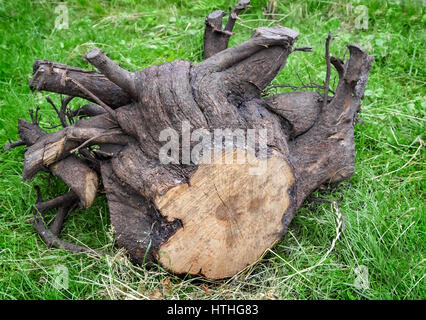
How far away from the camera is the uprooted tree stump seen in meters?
2.79

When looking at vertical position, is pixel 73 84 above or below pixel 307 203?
above

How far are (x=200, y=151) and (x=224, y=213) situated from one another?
0.39 metres

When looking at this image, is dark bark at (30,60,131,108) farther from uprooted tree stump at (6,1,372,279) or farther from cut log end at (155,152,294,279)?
cut log end at (155,152,294,279)

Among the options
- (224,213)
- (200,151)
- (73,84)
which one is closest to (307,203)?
(224,213)

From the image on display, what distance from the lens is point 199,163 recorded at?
274cm

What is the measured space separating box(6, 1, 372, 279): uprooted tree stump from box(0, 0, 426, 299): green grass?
168 mm

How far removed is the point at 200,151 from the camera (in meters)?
2.77

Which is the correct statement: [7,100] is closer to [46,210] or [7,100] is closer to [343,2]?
[46,210]

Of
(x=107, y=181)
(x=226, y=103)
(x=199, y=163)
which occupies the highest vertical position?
(x=226, y=103)

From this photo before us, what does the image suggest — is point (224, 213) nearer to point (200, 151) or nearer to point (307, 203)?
point (200, 151)

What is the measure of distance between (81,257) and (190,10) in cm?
355

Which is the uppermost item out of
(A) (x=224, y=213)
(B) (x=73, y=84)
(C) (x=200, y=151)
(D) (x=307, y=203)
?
(B) (x=73, y=84)

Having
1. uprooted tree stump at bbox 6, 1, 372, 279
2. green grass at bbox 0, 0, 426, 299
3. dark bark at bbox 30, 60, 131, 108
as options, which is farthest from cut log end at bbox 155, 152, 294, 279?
dark bark at bbox 30, 60, 131, 108
